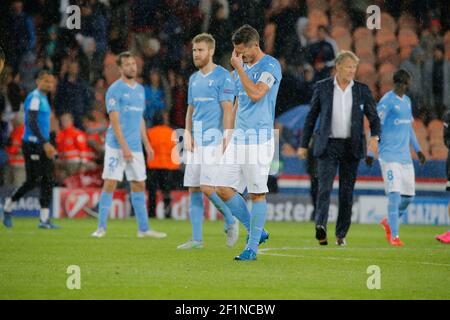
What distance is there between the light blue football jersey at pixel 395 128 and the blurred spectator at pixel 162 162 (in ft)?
21.6

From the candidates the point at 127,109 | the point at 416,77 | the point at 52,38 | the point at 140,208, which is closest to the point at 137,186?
the point at 140,208

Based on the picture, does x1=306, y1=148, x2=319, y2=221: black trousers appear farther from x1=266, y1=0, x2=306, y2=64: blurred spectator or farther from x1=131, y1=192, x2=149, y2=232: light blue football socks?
x1=131, y1=192, x2=149, y2=232: light blue football socks

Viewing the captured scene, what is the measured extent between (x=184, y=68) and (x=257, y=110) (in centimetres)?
1088

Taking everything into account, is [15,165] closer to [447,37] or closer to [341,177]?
[341,177]

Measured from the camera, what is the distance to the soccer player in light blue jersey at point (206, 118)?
39.1 ft

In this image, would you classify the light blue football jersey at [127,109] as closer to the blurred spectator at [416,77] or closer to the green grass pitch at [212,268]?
the green grass pitch at [212,268]

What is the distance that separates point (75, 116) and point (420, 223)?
23.2 ft

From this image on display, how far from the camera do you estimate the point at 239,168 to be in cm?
1041

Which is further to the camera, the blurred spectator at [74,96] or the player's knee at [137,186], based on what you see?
the blurred spectator at [74,96]

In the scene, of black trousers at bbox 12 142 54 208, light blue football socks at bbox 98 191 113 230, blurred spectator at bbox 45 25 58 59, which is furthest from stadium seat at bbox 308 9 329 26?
light blue football socks at bbox 98 191 113 230

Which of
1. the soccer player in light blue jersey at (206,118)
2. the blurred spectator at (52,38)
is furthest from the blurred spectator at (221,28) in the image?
the soccer player in light blue jersey at (206,118)

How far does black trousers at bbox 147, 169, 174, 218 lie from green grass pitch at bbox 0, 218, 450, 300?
4.33 metres
